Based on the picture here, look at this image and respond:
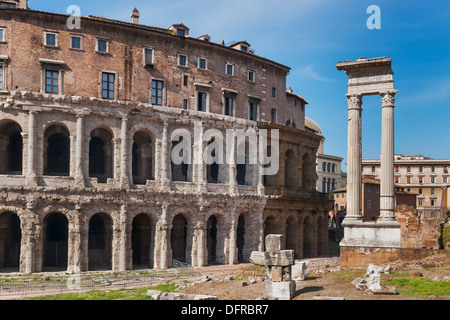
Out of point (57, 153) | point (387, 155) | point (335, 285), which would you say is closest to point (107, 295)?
point (335, 285)

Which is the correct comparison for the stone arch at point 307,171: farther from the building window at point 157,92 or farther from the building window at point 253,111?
the building window at point 157,92

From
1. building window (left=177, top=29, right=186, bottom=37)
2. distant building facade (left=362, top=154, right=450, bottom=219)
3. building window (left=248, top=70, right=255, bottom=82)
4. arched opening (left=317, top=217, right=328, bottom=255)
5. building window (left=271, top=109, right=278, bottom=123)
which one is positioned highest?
building window (left=177, top=29, right=186, bottom=37)

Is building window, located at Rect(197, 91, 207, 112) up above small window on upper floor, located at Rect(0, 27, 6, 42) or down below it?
below

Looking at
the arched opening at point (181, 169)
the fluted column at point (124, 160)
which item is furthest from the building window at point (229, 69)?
the fluted column at point (124, 160)

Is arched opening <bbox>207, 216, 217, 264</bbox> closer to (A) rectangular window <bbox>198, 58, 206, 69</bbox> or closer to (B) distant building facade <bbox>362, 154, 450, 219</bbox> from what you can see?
(A) rectangular window <bbox>198, 58, 206, 69</bbox>

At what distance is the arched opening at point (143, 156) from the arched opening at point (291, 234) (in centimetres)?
1452

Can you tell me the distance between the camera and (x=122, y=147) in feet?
115

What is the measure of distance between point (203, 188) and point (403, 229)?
14939 mm

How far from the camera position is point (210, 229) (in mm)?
41875

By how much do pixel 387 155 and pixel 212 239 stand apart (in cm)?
2028

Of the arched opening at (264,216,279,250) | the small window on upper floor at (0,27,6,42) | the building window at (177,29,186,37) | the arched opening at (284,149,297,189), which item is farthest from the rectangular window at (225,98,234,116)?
the small window on upper floor at (0,27,6,42)

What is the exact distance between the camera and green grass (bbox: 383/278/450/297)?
1920 cm

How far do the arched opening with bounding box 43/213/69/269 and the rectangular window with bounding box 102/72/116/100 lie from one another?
9.62 meters
